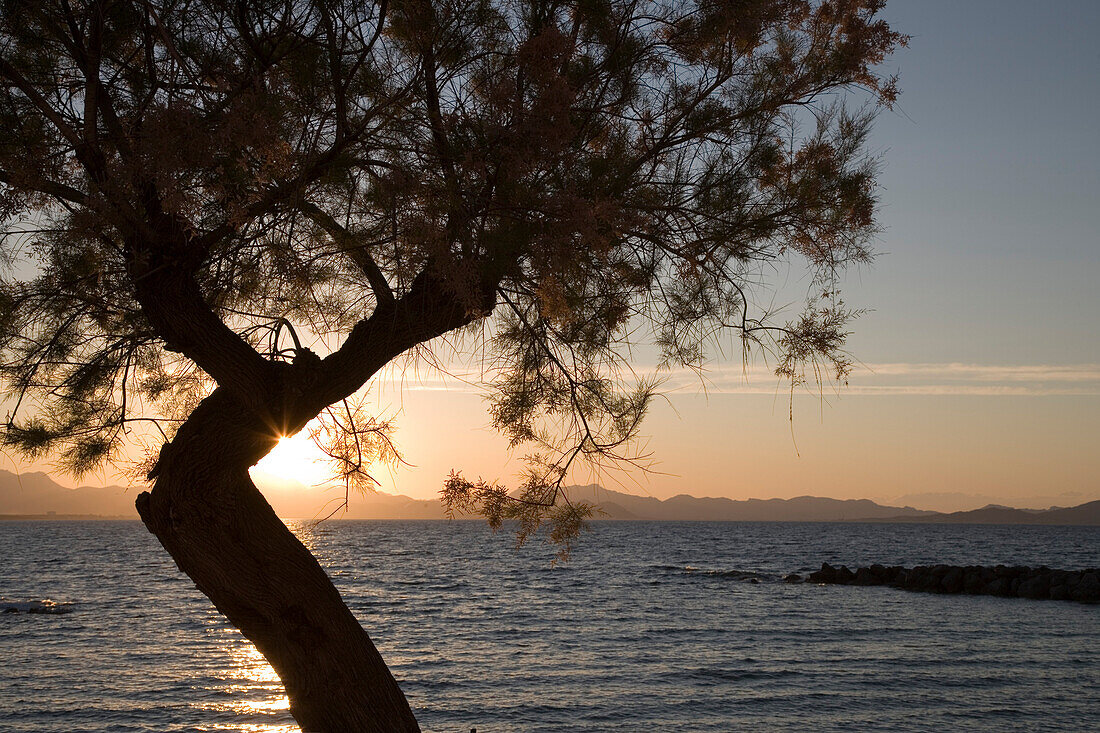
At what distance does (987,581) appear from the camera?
113 ft

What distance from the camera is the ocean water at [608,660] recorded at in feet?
47.8

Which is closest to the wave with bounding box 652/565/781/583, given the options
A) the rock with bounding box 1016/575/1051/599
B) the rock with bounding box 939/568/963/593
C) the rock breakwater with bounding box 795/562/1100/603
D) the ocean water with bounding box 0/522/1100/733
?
the ocean water with bounding box 0/522/1100/733

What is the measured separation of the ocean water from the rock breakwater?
156 cm

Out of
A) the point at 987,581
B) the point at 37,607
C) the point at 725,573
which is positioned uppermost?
the point at 987,581

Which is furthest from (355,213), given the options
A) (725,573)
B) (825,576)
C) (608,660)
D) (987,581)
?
(725,573)

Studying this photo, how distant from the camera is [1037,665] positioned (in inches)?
725

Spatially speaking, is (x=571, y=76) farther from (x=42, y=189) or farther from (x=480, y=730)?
(x=480, y=730)

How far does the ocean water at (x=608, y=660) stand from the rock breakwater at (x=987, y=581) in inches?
61.6

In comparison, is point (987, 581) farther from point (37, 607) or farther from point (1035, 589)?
point (37, 607)

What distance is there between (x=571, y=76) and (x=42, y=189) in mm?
2355

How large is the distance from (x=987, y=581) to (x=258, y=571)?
36.2 metres

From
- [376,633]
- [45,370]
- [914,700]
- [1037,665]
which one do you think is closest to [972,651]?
[1037,665]

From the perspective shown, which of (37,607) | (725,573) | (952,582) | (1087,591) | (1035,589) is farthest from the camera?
(725,573)

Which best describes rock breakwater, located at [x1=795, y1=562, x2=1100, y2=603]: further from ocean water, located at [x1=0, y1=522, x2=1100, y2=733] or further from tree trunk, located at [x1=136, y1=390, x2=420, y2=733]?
tree trunk, located at [x1=136, y1=390, x2=420, y2=733]
